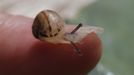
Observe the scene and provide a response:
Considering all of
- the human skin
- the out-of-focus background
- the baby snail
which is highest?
the baby snail

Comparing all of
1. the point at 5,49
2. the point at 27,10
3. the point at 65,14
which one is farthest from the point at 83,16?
the point at 5,49

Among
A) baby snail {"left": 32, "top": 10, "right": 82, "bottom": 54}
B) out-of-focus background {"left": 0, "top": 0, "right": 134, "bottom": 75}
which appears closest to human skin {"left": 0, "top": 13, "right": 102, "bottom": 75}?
baby snail {"left": 32, "top": 10, "right": 82, "bottom": 54}

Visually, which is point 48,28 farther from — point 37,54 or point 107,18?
point 107,18

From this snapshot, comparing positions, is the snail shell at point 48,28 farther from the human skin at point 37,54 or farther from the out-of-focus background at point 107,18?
the out-of-focus background at point 107,18

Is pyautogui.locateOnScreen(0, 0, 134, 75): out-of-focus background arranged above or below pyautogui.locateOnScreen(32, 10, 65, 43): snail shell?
below

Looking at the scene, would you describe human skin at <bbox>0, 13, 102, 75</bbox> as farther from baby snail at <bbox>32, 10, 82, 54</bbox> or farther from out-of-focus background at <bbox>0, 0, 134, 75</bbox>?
out-of-focus background at <bbox>0, 0, 134, 75</bbox>

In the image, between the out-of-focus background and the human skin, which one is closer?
the human skin

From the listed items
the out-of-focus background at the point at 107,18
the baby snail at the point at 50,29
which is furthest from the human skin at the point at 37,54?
the out-of-focus background at the point at 107,18
